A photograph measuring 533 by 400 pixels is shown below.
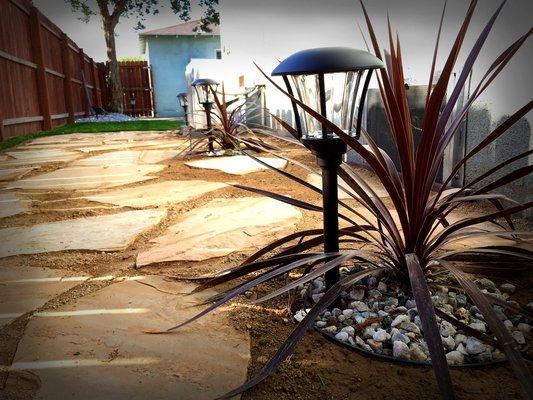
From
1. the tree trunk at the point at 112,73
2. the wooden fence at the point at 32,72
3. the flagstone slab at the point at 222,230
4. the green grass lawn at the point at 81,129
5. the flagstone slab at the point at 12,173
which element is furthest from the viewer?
the tree trunk at the point at 112,73

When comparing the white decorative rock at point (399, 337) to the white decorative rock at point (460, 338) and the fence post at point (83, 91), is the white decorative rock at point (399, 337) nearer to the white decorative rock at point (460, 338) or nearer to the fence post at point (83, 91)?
the white decorative rock at point (460, 338)

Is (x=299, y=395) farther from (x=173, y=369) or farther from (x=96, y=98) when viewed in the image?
(x=96, y=98)

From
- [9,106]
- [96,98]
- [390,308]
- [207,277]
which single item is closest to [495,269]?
[390,308]

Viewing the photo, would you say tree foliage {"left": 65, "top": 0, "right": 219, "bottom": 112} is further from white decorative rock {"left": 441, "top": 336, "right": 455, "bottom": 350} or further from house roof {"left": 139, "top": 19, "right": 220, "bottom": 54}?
white decorative rock {"left": 441, "top": 336, "right": 455, "bottom": 350}

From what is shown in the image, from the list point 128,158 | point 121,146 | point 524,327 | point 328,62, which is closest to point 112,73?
point 121,146

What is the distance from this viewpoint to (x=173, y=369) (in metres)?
0.82

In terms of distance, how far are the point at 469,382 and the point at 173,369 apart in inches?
22.6

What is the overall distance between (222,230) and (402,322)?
920mm

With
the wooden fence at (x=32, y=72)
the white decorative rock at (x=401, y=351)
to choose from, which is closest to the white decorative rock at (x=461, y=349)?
the white decorative rock at (x=401, y=351)

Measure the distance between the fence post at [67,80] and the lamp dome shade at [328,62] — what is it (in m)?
10.2

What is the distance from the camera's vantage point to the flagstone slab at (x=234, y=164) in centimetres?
314

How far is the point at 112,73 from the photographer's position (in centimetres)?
1489

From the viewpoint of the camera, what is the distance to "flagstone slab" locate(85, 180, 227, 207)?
2.23 m

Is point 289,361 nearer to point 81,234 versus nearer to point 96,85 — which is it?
point 81,234
